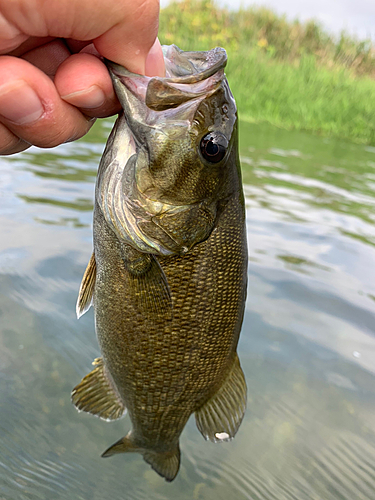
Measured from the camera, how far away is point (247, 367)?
332 centimetres

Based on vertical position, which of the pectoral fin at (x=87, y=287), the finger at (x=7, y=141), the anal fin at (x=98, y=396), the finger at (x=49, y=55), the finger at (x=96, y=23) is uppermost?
the finger at (x=96, y=23)

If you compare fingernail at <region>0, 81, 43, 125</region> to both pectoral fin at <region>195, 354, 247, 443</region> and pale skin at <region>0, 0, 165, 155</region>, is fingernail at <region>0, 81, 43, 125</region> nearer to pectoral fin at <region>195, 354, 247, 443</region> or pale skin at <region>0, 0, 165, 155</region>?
pale skin at <region>0, 0, 165, 155</region>

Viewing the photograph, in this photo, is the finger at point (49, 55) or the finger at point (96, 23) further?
the finger at point (49, 55)

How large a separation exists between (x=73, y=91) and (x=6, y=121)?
→ 266 millimetres

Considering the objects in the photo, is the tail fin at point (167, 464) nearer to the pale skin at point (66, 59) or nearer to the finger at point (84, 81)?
the pale skin at point (66, 59)

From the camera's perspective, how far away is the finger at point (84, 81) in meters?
1.49

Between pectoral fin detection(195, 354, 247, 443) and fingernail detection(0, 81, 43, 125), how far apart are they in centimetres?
142

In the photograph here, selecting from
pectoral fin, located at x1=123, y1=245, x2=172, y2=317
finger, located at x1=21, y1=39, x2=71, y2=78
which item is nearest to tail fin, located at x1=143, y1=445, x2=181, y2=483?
pectoral fin, located at x1=123, y1=245, x2=172, y2=317

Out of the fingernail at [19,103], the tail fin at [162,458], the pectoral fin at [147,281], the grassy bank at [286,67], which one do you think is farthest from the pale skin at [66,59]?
the grassy bank at [286,67]

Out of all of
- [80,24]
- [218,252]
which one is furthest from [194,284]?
[80,24]

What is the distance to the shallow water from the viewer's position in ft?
8.35

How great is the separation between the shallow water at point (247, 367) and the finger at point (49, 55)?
6.46 feet

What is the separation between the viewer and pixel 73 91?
1.53 metres

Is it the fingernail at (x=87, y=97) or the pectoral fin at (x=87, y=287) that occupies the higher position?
the fingernail at (x=87, y=97)
